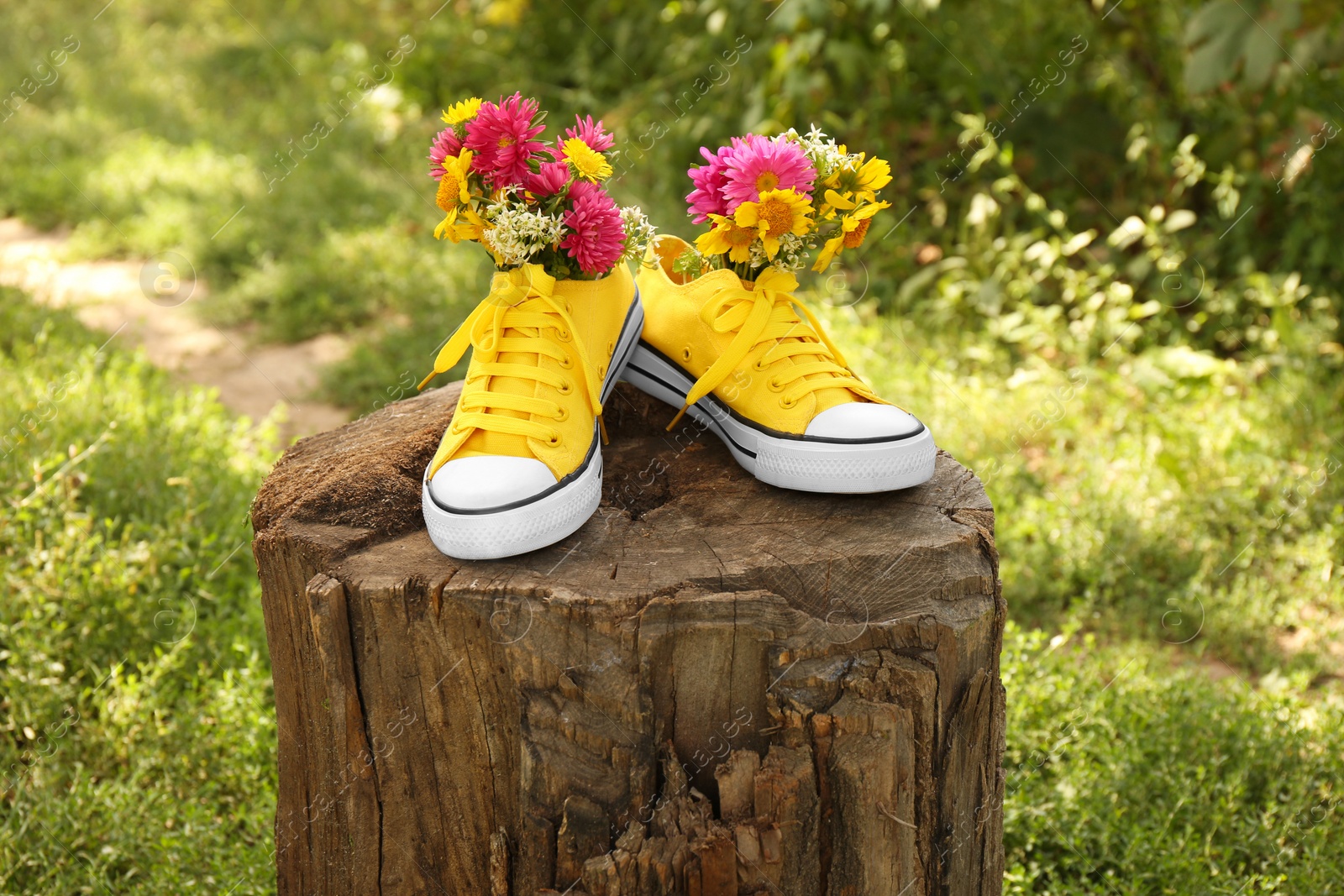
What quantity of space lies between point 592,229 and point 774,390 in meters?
0.41

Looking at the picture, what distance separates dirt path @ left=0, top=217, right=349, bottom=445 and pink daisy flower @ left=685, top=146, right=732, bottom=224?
97.7 inches

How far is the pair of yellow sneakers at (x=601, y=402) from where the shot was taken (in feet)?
5.24

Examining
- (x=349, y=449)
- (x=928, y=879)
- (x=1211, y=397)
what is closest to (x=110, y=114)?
(x=349, y=449)

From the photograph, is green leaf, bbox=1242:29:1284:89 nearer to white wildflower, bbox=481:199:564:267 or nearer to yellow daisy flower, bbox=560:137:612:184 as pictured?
yellow daisy flower, bbox=560:137:612:184

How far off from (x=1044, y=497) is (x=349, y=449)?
2454 millimetres

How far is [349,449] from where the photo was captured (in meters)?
2.01

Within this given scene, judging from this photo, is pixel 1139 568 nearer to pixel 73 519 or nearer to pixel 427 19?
pixel 73 519

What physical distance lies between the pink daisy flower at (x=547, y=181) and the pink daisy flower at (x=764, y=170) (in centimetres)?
27

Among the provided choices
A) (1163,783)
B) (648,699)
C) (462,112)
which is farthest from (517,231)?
(1163,783)

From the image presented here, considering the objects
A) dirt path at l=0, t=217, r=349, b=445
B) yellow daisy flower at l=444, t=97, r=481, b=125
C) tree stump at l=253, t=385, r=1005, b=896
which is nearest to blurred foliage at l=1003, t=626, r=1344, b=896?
tree stump at l=253, t=385, r=1005, b=896

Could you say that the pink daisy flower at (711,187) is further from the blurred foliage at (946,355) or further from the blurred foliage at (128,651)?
the blurred foliage at (128,651)

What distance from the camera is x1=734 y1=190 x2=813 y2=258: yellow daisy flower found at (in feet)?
5.63

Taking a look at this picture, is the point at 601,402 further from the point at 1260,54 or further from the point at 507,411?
the point at 1260,54

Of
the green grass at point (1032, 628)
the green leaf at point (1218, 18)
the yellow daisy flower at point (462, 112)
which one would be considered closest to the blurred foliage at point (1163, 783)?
the green grass at point (1032, 628)
